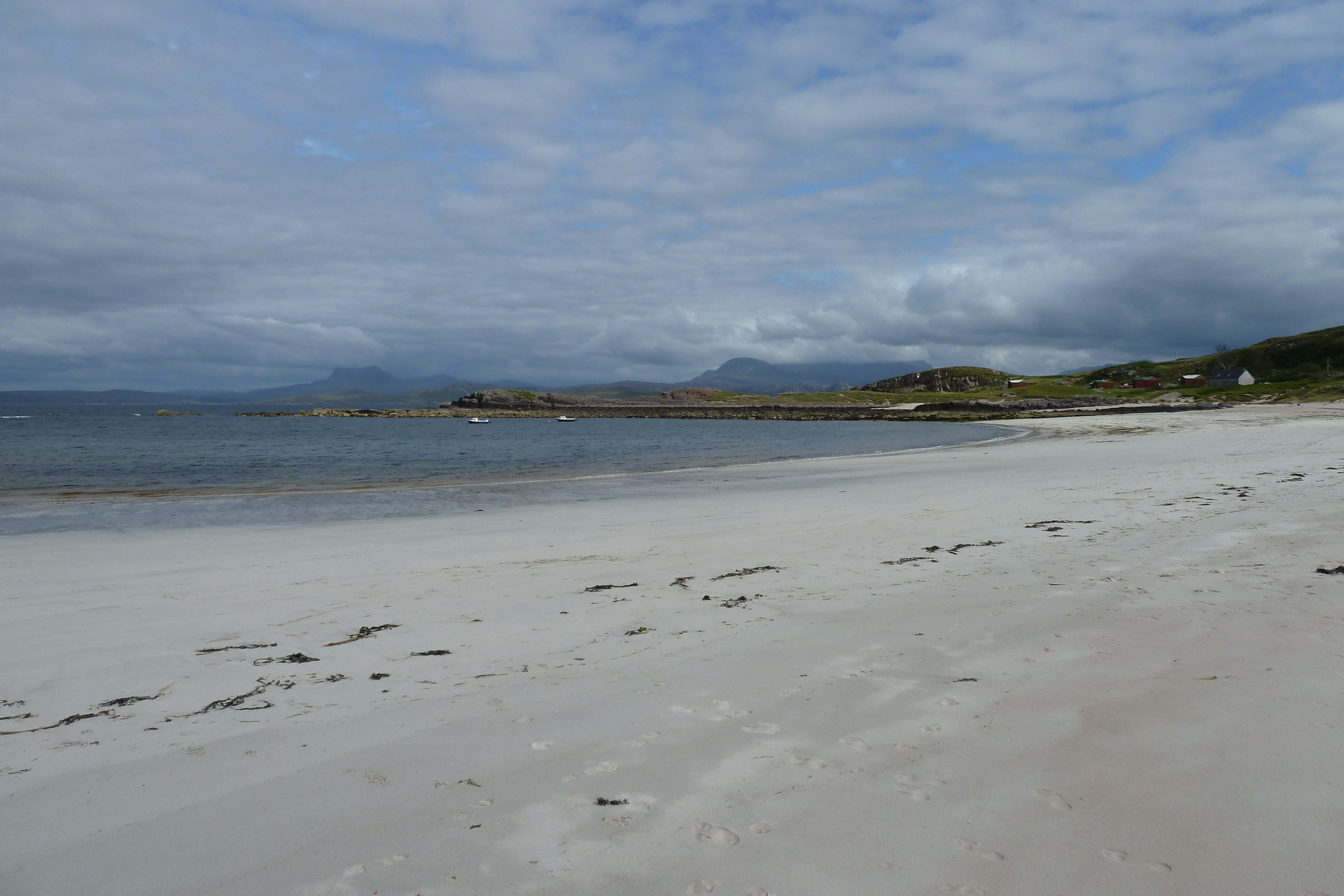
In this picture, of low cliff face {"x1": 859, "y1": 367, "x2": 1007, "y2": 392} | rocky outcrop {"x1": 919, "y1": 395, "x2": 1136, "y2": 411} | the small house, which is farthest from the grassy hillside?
rocky outcrop {"x1": 919, "y1": 395, "x2": 1136, "y2": 411}

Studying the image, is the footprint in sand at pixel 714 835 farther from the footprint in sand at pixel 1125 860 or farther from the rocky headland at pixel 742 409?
the rocky headland at pixel 742 409

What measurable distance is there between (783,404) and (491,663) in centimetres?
12856

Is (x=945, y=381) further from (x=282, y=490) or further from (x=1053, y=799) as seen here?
(x=1053, y=799)

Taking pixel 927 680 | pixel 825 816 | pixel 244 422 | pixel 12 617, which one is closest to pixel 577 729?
pixel 825 816

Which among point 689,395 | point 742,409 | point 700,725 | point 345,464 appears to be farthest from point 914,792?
point 689,395

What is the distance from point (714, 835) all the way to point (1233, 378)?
166m

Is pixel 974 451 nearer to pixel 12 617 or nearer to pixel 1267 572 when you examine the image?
pixel 1267 572

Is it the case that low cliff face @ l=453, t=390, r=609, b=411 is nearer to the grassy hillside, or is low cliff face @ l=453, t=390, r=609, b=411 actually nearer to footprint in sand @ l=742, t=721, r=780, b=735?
the grassy hillside

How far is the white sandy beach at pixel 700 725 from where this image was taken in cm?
348

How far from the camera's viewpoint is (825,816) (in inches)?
150

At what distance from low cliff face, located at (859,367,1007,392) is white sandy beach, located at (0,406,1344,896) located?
15645cm

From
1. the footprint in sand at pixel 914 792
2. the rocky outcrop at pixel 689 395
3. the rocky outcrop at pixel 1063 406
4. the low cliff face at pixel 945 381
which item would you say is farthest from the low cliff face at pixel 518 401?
the footprint in sand at pixel 914 792

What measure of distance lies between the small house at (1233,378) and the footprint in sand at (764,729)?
151 meters

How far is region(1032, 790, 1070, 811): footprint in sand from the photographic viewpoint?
3.84 meters
